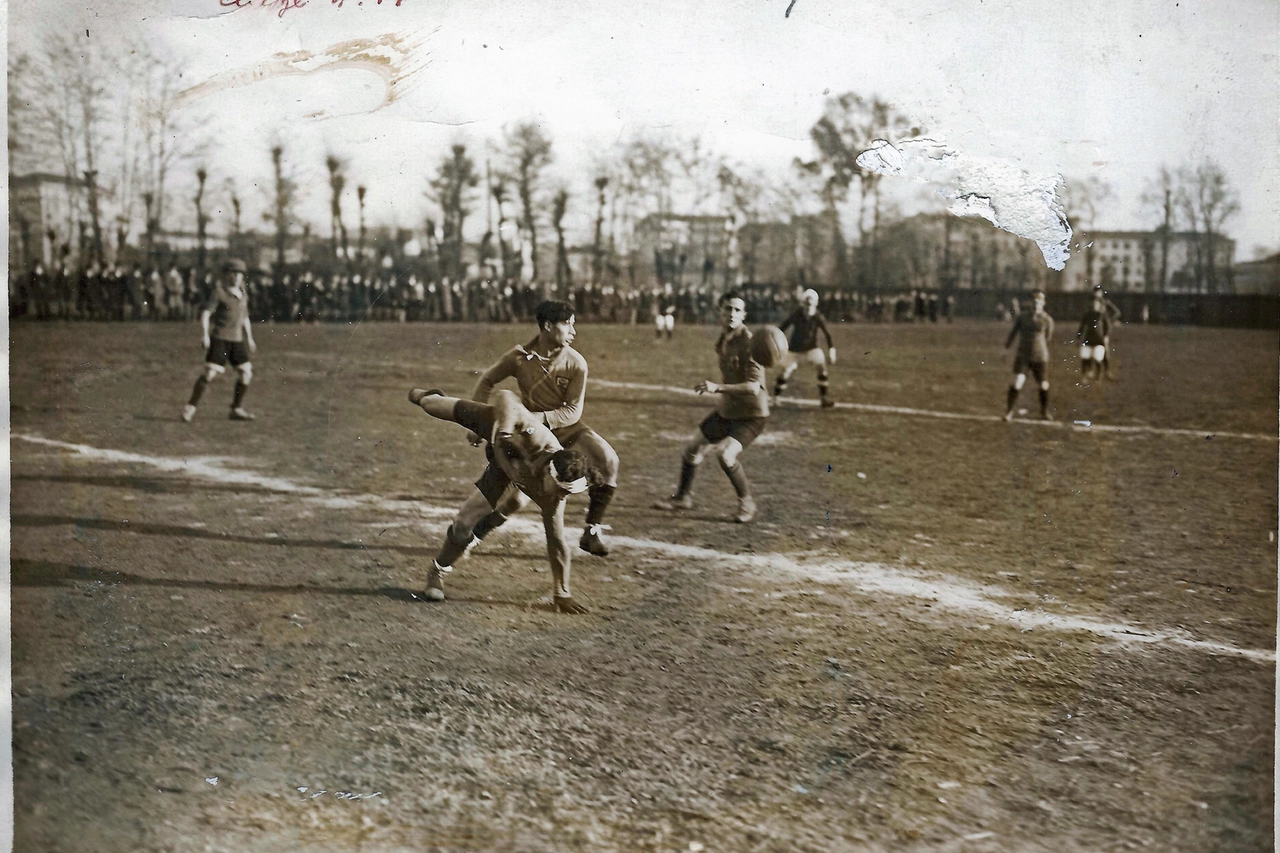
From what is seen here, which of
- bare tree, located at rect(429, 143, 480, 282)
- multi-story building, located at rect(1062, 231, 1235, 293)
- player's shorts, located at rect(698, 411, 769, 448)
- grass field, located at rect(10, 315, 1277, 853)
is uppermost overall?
bare tree, located at rect(429, 143, 480, 282)

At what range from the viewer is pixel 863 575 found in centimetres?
464

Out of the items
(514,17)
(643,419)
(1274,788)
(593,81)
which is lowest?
(1274,788)

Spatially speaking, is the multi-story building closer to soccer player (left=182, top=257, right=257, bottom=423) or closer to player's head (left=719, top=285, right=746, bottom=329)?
player's head (left=719, top=285, right=746, bottom=329)

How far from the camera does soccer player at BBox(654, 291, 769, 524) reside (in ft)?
16.7

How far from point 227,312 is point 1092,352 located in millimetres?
4700

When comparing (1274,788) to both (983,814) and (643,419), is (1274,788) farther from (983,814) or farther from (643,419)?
(643,419)

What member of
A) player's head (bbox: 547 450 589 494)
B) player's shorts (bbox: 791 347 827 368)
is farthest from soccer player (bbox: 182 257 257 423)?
player's shorts (bbox: 791 347 827 368)

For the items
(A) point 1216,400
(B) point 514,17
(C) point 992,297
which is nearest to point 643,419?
(B) point 514,17

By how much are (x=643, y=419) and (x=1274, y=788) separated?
305cm

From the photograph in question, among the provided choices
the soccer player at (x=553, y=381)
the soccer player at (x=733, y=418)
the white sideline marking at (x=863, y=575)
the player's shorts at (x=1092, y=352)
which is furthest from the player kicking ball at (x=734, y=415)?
the player's shorts at (x=1092, y=352)

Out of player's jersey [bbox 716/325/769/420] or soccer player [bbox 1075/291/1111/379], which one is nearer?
soccer player [bbox 1075/291/1111/379]

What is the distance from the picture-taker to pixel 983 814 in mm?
3338

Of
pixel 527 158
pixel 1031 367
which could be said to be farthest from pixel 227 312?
pixel 1031 367

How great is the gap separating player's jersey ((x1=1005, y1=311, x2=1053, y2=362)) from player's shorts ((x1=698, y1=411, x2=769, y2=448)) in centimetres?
197
